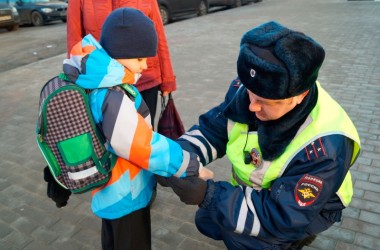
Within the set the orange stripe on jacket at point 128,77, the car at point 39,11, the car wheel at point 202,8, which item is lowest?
the car wheel at point 202,8

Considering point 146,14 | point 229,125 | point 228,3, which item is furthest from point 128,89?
point 228,3

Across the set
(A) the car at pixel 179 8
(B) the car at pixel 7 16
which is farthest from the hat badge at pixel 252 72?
(B) the car at pixel 7 16

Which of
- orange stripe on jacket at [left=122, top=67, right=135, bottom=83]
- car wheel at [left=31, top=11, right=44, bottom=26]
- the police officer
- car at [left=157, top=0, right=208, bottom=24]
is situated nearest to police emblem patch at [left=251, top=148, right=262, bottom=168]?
the police officer

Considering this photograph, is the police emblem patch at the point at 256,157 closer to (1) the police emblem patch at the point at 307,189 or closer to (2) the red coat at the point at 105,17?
(1) the police emblem patch at the point at 307,189

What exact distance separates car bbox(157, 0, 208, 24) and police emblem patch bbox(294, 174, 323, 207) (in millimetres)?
11056

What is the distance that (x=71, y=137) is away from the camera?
1.50 m

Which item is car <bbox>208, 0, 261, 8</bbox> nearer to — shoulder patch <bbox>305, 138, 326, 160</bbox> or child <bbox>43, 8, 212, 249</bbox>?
child <bbox>43, 8, 212, 249</bbox>

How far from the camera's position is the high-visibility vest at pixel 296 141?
1.39 m

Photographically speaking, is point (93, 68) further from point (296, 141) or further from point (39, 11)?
point (39, 11)

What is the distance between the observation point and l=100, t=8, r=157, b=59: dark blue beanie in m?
1.59

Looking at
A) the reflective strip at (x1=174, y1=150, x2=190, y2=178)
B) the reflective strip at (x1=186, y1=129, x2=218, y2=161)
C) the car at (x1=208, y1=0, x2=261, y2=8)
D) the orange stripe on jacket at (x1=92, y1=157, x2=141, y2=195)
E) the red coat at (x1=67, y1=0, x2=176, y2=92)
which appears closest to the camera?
the reflective strip at (x1=174, y1=150, x2=190, y2=178)

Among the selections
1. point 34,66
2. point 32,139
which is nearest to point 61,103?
point 32,139

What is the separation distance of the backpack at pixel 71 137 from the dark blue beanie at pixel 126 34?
0.81ft

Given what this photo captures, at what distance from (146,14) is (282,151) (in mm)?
1618
